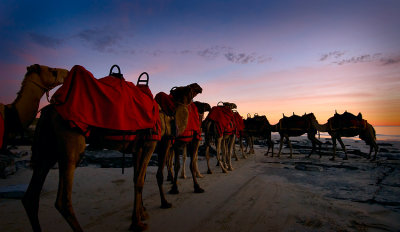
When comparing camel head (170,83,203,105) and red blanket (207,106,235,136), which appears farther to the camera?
red blanket (207,106,235,136)

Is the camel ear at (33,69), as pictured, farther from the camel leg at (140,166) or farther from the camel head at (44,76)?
the camel leg at (140,166)

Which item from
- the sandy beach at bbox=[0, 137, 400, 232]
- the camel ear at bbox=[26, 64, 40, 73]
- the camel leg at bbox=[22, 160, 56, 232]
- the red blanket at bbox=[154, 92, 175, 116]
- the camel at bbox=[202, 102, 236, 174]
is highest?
the camel ear at bbox=[26, 64, 40, 73]

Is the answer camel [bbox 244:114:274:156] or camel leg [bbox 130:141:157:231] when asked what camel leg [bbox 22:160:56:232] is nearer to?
camel leg [bbox 130:141:157:231]

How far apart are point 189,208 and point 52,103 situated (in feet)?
11.7

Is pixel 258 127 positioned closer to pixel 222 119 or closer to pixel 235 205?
pixel 222 119

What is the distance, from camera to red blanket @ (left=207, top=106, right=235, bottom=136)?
9.36 meters

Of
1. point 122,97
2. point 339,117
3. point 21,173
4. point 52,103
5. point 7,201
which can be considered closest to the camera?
point 52,103

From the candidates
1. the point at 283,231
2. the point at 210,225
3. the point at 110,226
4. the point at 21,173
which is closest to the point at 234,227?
the point at 210,225

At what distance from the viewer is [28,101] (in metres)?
3.35

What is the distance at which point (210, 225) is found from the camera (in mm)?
3760

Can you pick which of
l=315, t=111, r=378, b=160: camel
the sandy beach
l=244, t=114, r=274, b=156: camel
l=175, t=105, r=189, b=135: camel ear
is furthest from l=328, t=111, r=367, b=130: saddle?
l=175, t=105, r=189, b=135: camel ear

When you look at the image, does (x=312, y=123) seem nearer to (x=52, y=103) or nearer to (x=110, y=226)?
(x=110, y=226)

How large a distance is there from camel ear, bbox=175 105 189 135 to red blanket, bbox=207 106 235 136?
414 centimetres

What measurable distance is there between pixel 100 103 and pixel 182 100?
2.80m
